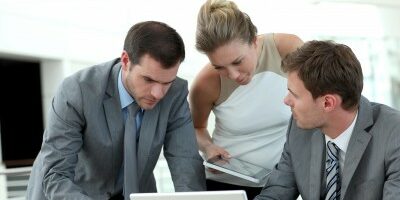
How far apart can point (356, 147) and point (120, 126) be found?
760mm

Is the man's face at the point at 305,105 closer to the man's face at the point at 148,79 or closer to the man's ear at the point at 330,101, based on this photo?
the man's ear at the point at 330,101

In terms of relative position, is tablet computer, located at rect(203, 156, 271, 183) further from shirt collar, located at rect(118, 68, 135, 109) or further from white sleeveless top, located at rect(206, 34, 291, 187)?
shirt collar, located at rect(118, 68, 135, 109)

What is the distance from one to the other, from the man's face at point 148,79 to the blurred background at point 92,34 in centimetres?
604

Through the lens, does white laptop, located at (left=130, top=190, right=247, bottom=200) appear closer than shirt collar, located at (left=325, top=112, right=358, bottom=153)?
Yes

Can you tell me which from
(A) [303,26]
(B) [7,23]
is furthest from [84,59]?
(A) [303,26]

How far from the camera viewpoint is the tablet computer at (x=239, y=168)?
7.43 ft

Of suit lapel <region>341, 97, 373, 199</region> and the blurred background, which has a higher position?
suit lapel <region>341, 97, 373, 199</region>

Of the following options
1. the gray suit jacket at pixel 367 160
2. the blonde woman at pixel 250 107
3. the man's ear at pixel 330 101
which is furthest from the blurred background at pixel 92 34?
the man's ear at pixel 330 101

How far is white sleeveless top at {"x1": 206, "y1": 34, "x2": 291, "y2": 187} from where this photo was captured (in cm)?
256

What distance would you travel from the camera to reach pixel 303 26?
9.47 meters

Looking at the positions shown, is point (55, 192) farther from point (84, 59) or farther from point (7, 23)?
point (84, 59)

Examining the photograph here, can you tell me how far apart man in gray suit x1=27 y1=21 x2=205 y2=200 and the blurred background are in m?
5.90

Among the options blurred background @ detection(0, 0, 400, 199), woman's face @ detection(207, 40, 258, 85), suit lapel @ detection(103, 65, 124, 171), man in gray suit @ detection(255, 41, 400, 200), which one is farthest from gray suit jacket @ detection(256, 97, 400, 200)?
blurred background @ detection(0, 0, 400, 199)

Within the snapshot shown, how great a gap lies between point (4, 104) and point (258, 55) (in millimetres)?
8770
